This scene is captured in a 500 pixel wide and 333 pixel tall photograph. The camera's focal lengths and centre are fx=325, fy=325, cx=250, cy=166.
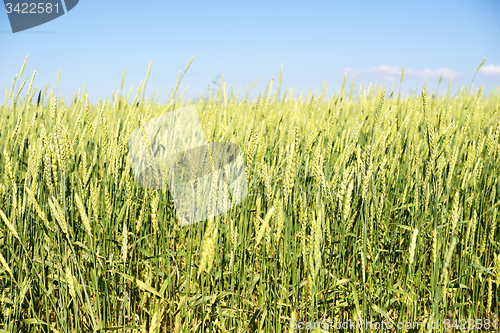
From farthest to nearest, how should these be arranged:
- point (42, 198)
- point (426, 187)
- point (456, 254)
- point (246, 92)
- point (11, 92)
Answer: point (246, 92)
point (11, 92)
point (456, 254)
point (42, 198)
point (426, 187)

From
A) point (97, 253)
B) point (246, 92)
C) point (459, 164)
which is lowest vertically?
point (97, 253)

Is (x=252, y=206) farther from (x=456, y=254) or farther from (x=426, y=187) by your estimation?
(x=456, y=254)

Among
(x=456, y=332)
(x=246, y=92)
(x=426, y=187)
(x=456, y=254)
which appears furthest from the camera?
(x=246, y=92)

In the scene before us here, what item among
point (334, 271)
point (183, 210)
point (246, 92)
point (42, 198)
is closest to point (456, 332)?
point (334, 271)

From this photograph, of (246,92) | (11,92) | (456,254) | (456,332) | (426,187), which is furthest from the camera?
(246,92)

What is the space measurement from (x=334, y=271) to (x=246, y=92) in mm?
1044

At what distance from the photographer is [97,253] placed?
1.13m

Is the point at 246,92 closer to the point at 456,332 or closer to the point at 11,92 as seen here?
the point at 11,92

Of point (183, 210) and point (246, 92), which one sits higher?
point (246, 92)

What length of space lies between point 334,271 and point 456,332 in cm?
44

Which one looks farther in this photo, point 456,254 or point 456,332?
point 456,254

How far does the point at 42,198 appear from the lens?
1.20m

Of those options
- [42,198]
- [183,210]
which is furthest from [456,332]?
[42,198]

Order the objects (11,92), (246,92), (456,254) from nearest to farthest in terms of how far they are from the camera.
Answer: (456,254)
(11,92)
(246,92)
